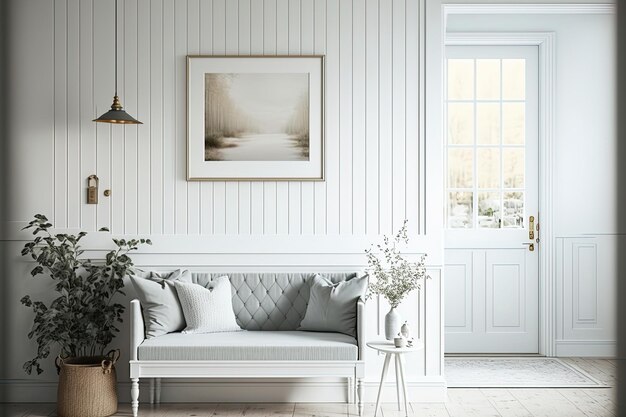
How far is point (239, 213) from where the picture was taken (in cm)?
396

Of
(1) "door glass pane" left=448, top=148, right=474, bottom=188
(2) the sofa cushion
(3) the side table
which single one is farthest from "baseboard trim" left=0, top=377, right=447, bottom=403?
(1) "door glass pane" left=448, top=148, right=474, bottom=188

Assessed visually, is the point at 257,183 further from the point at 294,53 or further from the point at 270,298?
the point at 294,53

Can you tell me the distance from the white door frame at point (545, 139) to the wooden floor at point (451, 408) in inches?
40.7

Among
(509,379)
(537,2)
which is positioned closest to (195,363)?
(509,379)

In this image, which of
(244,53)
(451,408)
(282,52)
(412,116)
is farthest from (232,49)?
(451,408)

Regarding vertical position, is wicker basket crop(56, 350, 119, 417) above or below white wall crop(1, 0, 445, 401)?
below

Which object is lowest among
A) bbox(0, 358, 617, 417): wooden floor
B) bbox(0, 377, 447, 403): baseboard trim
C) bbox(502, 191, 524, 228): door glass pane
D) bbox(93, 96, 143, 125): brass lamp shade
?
bbox(0, 358, 617, 417): wooden floor

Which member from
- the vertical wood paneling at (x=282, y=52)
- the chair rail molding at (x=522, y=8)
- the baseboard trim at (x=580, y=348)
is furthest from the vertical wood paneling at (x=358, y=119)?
the baseboard trim at (x=580, y=348)

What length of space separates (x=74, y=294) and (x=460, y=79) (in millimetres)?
3245

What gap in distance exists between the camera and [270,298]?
12.7ft

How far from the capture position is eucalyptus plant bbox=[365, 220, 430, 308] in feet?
11.8

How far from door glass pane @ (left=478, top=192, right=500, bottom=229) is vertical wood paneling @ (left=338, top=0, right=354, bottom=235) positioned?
1.56 m

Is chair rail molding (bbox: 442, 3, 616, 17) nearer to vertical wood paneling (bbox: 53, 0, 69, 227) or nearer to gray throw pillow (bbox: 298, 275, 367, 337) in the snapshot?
gray throw pillow (bbox: 298, 275, 367, 337)

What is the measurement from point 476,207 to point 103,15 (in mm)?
3053
